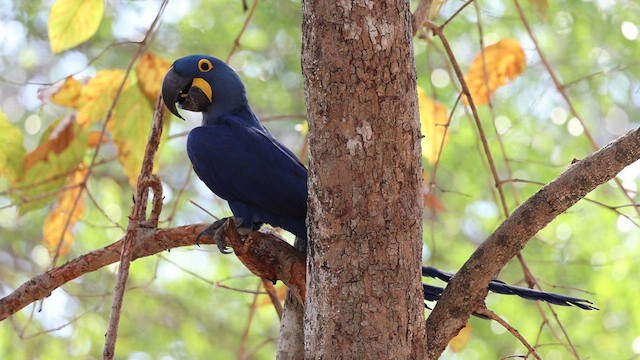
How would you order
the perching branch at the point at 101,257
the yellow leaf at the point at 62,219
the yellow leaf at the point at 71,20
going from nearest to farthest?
1. the perching branch at the point at 101,257
2. the yellow leaf at the point at 71,20
3. the yellow leaf at the point at 62,219

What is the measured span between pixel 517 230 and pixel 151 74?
3.97 feet

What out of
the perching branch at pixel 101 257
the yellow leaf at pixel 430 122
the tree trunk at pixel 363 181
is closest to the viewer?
the tree trunk at pixel 363 181

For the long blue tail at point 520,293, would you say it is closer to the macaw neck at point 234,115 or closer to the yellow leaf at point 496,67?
the macaw neck at point 234,115

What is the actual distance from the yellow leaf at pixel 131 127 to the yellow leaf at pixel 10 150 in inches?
10.0

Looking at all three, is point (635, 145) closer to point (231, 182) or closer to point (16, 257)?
point (231, 182)

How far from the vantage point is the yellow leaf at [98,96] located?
8.14 ft

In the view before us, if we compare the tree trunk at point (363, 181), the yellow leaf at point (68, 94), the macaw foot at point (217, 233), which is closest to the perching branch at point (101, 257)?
the macaw foot at point (217, 233)

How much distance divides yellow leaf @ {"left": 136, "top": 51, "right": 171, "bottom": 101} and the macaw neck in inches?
7.0

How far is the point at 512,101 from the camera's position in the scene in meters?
5.05

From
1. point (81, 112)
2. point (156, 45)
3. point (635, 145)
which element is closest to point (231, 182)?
point (81, 112)

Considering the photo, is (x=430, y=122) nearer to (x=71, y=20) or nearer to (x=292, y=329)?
(x=292, y=329)

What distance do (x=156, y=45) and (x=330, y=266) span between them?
11.4ft

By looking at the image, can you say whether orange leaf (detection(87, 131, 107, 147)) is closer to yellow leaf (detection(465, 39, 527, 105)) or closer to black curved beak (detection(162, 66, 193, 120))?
black curved beak (detection(162, 66, 193, 120))

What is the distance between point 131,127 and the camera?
7.59ft
